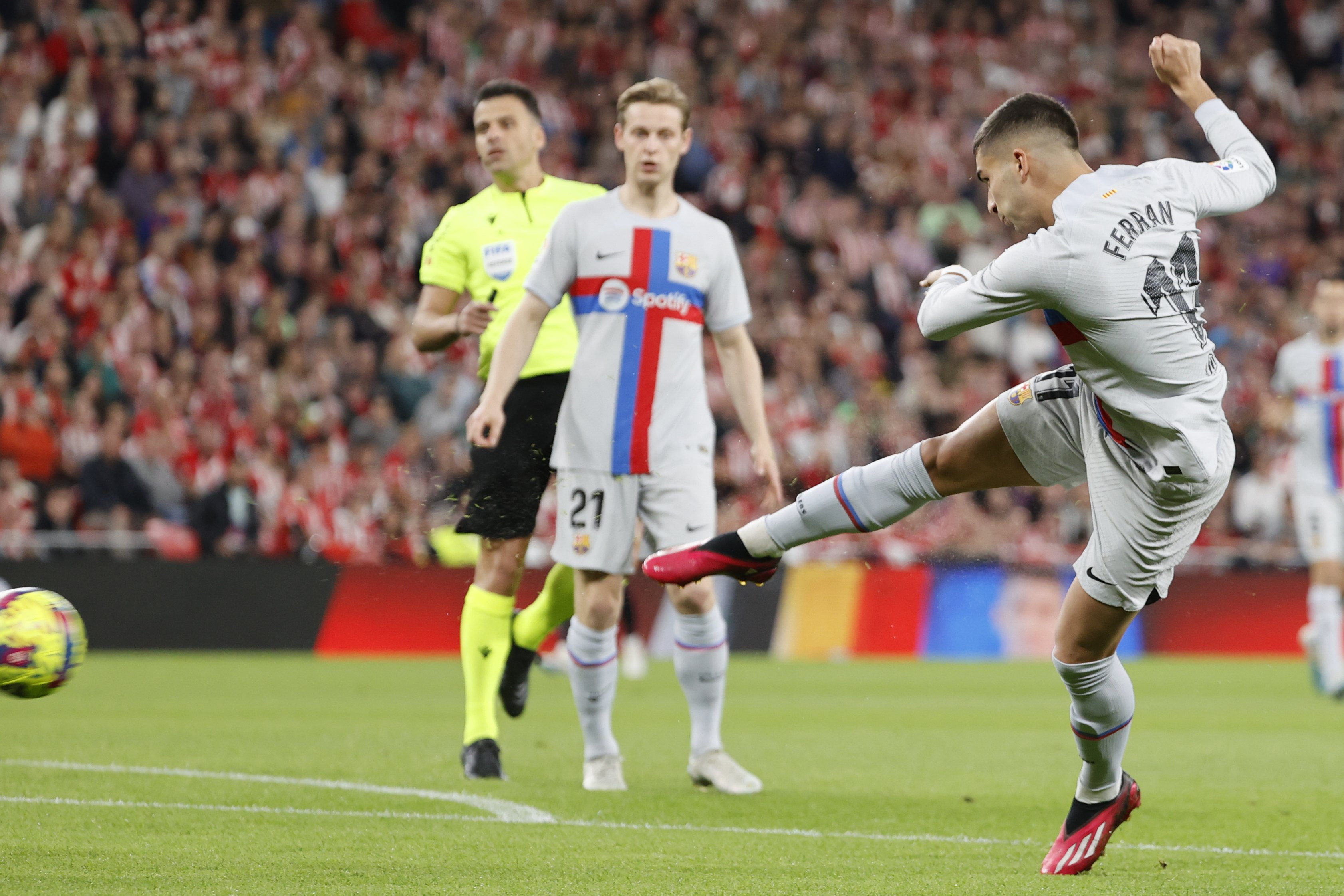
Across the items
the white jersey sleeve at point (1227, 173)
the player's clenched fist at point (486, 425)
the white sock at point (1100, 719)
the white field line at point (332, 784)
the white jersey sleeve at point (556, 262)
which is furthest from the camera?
the white jersey sleeve at point (556, 262)

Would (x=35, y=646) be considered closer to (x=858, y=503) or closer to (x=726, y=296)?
(x=858, y=503)

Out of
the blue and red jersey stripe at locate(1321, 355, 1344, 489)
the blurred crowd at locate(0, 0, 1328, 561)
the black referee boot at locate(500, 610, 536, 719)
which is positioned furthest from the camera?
the blurred crowd at locate(0, 0, 1328, 561)

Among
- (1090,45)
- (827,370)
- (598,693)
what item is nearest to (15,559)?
(827,370)

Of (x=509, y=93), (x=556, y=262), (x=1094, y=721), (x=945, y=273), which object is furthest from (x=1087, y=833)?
(x=509, y=93)

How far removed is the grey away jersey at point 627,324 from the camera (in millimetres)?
6340

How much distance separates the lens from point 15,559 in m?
13.5

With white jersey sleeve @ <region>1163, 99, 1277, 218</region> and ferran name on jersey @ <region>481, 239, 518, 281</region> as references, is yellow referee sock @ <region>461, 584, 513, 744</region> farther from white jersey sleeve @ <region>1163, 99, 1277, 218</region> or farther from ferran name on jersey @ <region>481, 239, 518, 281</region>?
white jersey sleeve @ <region>1163, 99, 1277, 218</region>

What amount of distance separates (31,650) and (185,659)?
933 cm

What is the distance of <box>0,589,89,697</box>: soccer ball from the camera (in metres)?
4.88

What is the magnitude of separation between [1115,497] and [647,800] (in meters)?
2.18

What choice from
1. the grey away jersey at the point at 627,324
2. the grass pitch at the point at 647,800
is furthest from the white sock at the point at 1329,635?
the grey away jersey at the point at 627,324

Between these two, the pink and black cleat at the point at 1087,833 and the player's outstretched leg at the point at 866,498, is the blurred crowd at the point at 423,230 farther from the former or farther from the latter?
the pink and black cleat at the point at 1087,833

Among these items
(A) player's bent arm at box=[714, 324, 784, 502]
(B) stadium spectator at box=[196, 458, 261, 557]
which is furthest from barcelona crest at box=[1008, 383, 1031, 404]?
(B) stadium spectator at box=[196, 458, 261, 557]

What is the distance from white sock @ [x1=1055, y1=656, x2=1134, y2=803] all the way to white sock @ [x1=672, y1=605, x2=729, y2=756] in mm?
1802
